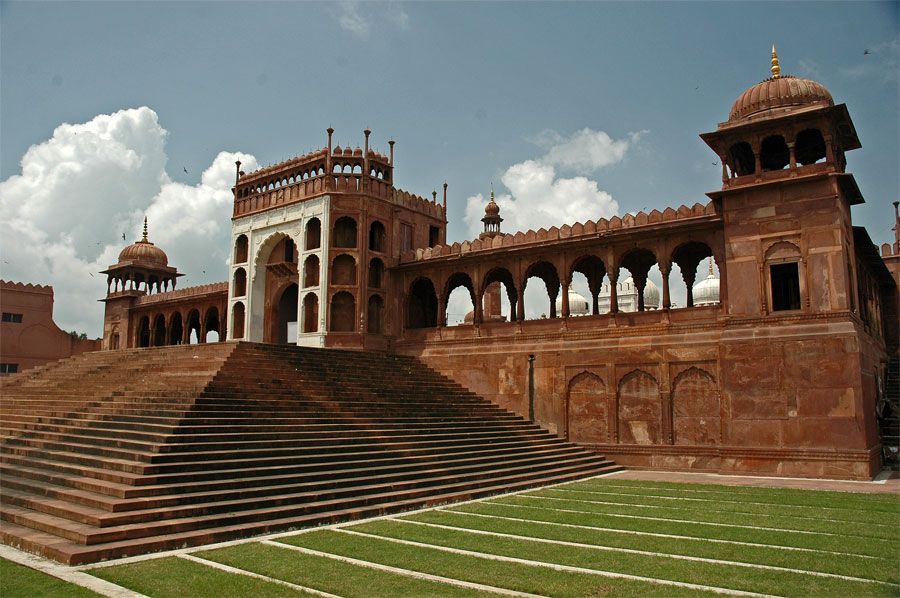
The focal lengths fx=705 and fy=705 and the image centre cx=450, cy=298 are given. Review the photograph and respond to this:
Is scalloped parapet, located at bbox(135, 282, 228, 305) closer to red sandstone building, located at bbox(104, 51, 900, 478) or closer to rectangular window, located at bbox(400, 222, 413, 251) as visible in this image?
red sandstone building, located at bbox(104, 51, 900, 478)

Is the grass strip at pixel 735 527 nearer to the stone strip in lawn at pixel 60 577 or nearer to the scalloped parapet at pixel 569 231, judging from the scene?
the stone strip in lawn at pixel 60 577

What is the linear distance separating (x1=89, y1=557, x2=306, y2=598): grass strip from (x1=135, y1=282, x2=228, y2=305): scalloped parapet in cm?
2772

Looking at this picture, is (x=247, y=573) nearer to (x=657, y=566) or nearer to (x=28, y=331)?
(x=657, y=566)

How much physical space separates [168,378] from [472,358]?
416 inches

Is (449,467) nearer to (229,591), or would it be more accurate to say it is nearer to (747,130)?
(229,591)

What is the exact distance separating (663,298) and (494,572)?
48.3 feet

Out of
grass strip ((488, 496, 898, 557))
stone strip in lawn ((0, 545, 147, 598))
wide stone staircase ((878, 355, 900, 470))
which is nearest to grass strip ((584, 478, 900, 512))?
grass strip ((488, 496, 898, 557))

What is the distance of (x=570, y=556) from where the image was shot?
8.40 metres

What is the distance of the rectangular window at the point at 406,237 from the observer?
27.7 metres

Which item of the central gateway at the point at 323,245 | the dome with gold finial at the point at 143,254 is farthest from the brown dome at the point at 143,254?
the central gateway at the point at 323,245

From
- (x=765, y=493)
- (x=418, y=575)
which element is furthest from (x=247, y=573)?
(x=765, y=493)

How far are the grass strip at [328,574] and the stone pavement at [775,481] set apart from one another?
10999mm

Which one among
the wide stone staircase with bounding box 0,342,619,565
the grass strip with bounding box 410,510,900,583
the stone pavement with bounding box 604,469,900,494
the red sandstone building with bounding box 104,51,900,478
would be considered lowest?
the stone pavement with bounding box 604,469,900,494

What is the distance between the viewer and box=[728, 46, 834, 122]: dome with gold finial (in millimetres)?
18797
